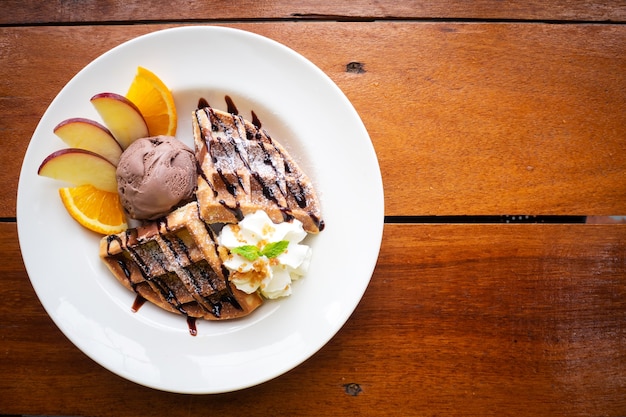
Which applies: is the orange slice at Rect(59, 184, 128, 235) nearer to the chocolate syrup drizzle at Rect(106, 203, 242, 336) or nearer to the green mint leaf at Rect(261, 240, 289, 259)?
the chocolate syrup drizzle at Rect(106, 203, 242, 336)

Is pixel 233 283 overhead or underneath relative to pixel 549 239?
overhead

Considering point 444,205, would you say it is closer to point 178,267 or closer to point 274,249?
point 274,249

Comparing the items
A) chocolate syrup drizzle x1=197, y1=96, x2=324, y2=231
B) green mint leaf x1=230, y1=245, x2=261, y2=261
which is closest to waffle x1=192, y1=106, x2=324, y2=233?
chocolate syrup drizzle x1=197, y1=96, x2=324, y2=231

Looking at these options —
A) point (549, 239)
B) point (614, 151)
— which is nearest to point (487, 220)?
point (549, 239)

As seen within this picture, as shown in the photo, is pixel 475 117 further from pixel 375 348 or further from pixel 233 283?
pixel 233 283

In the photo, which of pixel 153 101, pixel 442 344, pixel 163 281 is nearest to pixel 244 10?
pixel 153 101

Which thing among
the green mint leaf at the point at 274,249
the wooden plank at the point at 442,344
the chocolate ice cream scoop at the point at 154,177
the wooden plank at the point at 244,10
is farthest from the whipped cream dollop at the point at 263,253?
the wooden plank at the point at 244,10
